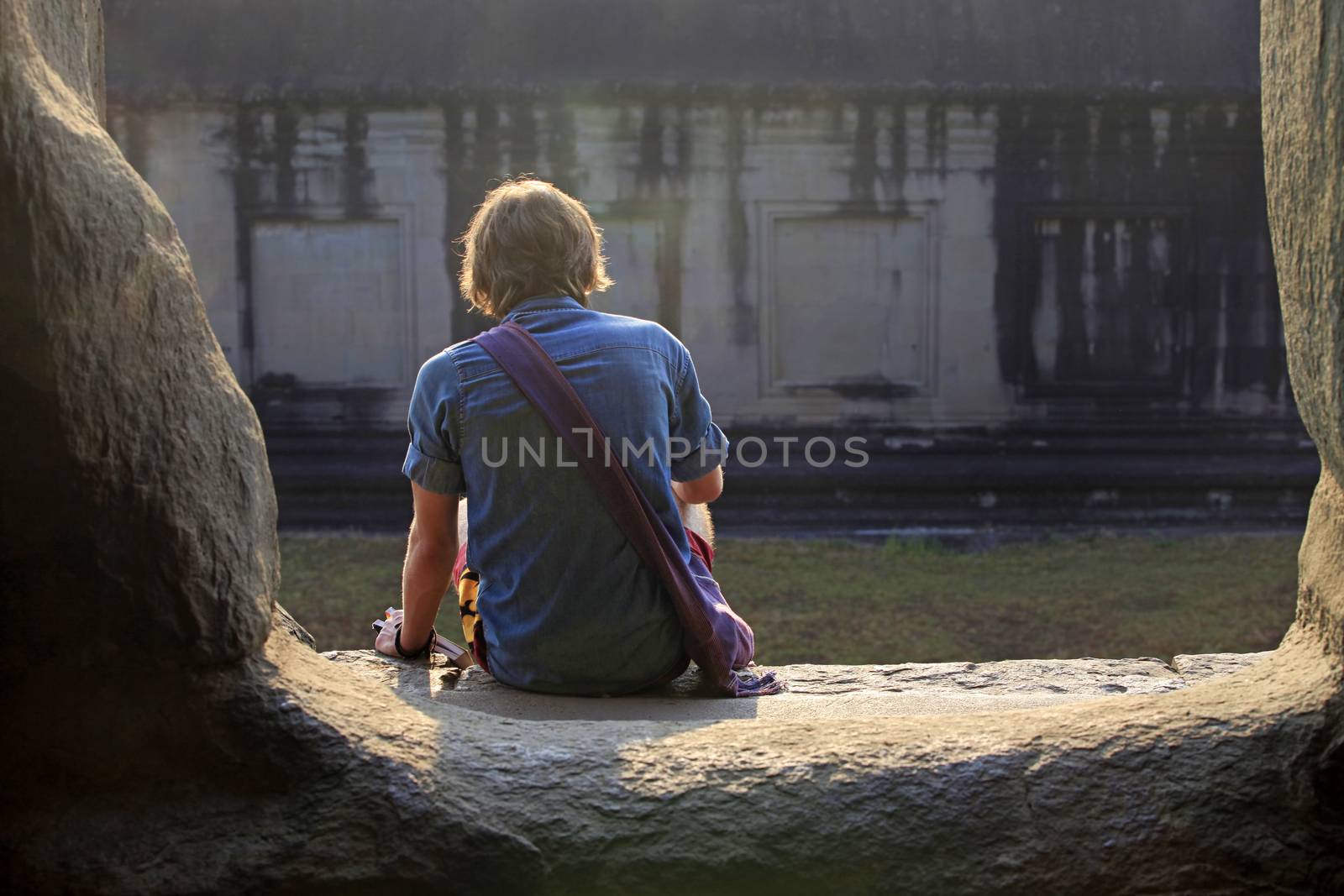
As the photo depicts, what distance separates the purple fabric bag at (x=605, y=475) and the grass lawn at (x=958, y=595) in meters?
3.08

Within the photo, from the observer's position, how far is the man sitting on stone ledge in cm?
228

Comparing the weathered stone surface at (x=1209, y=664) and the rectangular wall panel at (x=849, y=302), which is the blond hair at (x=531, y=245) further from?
the rectangular wall panel at (x=849, y=302)

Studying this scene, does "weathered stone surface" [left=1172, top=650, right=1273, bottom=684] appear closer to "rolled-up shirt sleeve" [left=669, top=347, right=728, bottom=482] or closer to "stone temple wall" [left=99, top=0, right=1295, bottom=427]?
"rolled-up shirt sleeve" [left=669, top=347, right=728, bottom=482]

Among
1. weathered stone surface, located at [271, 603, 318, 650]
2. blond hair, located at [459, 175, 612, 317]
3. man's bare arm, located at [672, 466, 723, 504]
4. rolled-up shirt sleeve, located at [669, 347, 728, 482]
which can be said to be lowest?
weathered stone surface, located at [271, 603, 318, 650]

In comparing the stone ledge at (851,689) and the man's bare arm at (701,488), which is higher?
the man's bare arm at (701,488)

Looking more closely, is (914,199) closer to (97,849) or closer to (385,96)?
(385,96)

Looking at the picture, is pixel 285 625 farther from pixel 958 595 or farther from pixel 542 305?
pixel 958 595

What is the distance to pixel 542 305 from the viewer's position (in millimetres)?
2361

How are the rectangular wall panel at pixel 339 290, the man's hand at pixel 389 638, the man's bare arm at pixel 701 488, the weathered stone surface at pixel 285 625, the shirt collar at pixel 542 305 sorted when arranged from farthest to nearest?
the rectangular wall panel at pixel 339 290
the man's hand at pixel 389 638
the man's bare arm at pixel 701 488
the shirt collar at pixel 542 305
the weathered stone surface at pixel 285 625

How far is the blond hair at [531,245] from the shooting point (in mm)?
2359

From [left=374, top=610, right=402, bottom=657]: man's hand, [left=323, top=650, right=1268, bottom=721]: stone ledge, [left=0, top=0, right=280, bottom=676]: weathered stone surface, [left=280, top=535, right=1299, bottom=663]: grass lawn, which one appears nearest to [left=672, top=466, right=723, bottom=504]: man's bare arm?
[left=323, top=650, right=1268, bottom=721]: stone ledge

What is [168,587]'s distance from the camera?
5.28 ft

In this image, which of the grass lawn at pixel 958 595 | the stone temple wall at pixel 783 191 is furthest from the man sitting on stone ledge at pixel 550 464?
the stone temple wall at pixel 783 191

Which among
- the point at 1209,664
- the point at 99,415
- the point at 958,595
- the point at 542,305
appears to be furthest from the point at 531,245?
the point at 958,595
